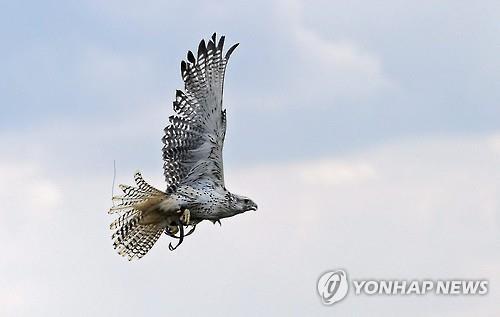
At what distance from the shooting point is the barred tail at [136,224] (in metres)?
16.6

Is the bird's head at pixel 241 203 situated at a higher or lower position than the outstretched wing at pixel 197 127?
lower

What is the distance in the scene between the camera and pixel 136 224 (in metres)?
17.1

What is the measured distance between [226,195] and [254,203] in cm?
50

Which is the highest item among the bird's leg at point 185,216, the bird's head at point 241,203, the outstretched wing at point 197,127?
the outstretched wing at point 197,127

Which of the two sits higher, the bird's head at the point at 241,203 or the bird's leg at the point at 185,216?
the bird's head at the point at 241,203

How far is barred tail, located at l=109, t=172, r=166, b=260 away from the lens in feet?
54.3

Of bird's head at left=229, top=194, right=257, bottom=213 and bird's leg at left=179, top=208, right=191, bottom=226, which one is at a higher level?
bird's head at left=229, top=194, right=257, bottom=213

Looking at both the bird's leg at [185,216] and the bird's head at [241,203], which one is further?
the bird's head at [241,203]

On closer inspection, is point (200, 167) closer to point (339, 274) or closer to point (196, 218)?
point (196, 218)

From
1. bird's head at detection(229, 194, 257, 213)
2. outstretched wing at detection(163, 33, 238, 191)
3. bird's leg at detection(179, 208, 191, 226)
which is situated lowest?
bird's leg at detection(179, 208, 191, 226)

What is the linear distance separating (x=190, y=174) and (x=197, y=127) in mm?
808

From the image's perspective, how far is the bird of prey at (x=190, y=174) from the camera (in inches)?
637

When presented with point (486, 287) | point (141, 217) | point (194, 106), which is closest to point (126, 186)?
point (141, 217)

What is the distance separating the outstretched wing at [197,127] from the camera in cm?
1642
